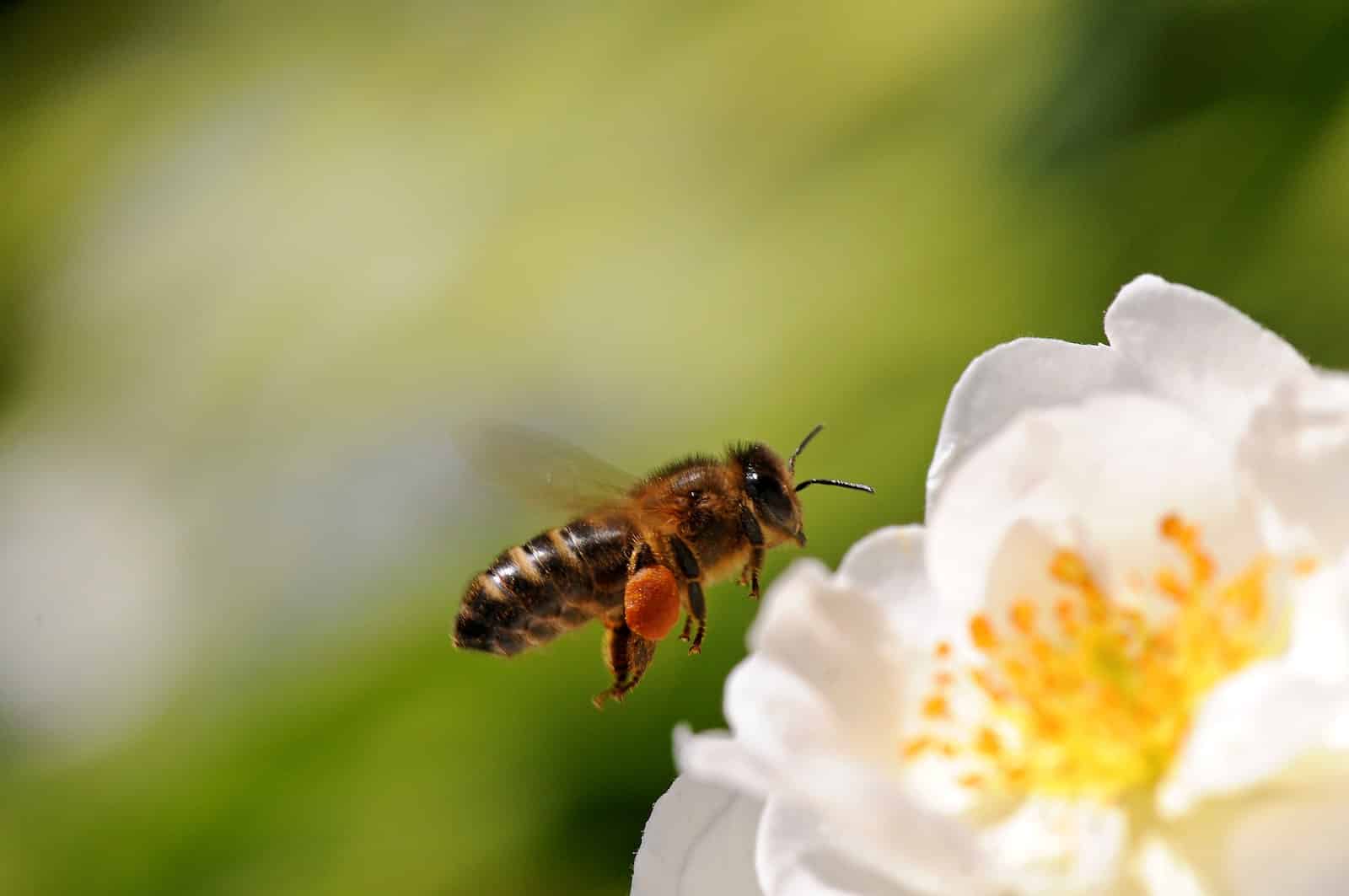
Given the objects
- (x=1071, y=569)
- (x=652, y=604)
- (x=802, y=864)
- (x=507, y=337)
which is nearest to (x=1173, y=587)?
(x=1071, y=569)

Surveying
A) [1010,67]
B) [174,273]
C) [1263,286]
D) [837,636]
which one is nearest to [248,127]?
[174,273]

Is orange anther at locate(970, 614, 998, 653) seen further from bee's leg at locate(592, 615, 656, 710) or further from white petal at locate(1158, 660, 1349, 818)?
bee's leg at locate(592, 615, 656, 710)

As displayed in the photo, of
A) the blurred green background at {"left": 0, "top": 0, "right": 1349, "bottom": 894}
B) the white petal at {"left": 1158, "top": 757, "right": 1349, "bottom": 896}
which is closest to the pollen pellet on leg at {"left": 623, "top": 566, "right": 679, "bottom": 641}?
the white petal at {"left": 1158, "top": 757, "right": 1349, "bottom": 896}

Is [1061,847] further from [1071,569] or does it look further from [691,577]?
[691,577]

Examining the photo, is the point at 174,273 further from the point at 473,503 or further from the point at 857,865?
the point at 857,865

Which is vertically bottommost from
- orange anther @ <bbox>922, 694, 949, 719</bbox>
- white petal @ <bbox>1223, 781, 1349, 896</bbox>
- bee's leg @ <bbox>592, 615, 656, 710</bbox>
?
white petal @ <bbox>1223, 781, 1349, 896</bbox>

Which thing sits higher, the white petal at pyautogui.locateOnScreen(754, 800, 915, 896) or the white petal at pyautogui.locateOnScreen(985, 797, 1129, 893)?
the white petal at pyautogui.locateOnScreen(754, 800, 915, 896)
